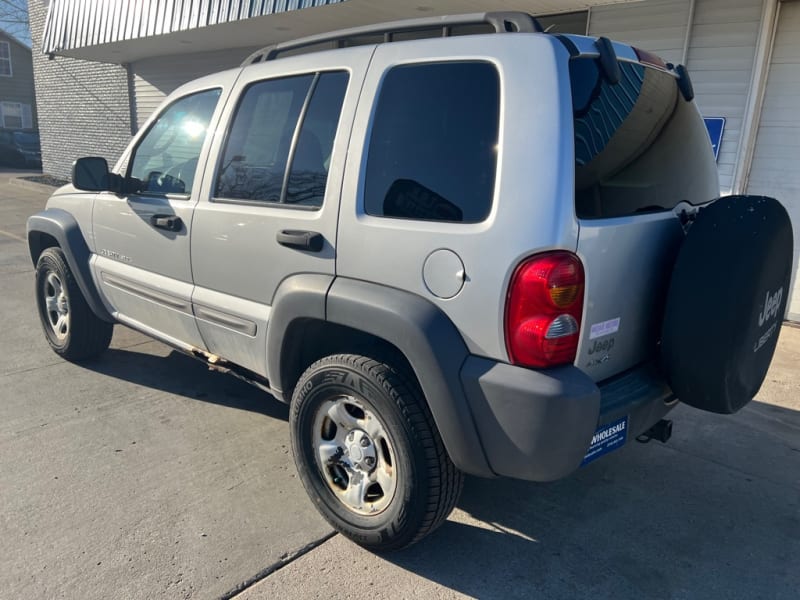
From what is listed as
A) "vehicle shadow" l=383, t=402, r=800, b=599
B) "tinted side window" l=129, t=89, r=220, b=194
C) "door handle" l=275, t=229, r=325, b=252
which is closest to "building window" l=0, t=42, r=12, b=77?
"tinted side window" l=129, t=89, r=220, b=194

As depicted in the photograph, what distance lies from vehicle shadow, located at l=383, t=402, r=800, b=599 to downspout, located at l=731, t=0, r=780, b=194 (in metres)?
3.56

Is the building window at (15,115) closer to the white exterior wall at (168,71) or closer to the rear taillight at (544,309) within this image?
the white exterior wall at (168,71)

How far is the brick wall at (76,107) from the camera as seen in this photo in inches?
602

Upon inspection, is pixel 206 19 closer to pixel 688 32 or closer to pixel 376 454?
pixel 688 32

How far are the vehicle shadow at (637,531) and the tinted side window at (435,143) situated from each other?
145 cm

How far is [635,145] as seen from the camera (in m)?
2.57

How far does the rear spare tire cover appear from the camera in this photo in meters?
2.30

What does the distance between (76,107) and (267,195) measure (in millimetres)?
16524

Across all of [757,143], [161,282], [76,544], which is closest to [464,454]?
[76,544]

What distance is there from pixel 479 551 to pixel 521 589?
0.88ft

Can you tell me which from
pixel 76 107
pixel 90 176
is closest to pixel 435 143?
pixel 90 176

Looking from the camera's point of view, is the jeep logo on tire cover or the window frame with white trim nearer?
the jeep logo on tire cover

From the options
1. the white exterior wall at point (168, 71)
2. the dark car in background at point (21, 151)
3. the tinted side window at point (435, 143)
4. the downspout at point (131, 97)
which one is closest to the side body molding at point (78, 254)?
the tinted side window at point (435, 143)

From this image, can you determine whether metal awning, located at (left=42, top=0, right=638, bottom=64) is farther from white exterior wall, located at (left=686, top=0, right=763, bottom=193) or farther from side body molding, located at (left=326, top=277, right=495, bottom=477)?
side body molding, located at (left=326, top=277, right=495, bottom=477)
